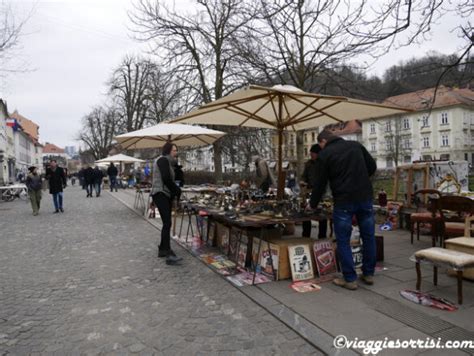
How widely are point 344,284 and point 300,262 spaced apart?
63 cm

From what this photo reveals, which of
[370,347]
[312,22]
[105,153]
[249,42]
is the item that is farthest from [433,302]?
[105,153]

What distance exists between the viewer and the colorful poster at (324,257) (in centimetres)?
502

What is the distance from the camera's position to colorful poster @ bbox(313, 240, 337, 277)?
5.02m

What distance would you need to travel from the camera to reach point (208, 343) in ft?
10.8

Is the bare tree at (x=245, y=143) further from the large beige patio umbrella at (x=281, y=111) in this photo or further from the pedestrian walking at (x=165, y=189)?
the pedestrian walking at (x=165, y=189)

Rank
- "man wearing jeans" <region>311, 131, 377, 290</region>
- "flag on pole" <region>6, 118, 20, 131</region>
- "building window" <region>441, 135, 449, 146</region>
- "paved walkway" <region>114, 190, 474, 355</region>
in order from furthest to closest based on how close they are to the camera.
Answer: "building window" <region>441, 135, 449, 146</region> < "flag on pole" <region>6, 118, 20, 131</region> < "man wearing jeans" <region>311, 131, 377, 290</region> < "paved walkway" <region>114, 190, 474, 355</region>

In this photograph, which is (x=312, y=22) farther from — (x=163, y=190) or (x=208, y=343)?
(x=208, y=343)

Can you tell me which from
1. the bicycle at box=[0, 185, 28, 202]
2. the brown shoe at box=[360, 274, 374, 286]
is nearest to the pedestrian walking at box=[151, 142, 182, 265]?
the brown shoe at box=[360, 274, 374, 286]

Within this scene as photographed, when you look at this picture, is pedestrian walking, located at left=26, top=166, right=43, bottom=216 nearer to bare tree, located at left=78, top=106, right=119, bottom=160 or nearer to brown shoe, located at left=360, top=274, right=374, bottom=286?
brown shoe, located at left=360, top=274, right=374, bottom=286

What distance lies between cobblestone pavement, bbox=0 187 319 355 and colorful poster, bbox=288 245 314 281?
0.81m

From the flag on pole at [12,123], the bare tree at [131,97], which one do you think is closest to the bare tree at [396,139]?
the bare tree at [131,97]

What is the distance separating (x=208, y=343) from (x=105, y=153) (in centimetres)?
5846

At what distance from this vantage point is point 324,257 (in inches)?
200

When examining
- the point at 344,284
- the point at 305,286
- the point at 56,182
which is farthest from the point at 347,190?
the point at 56,182
